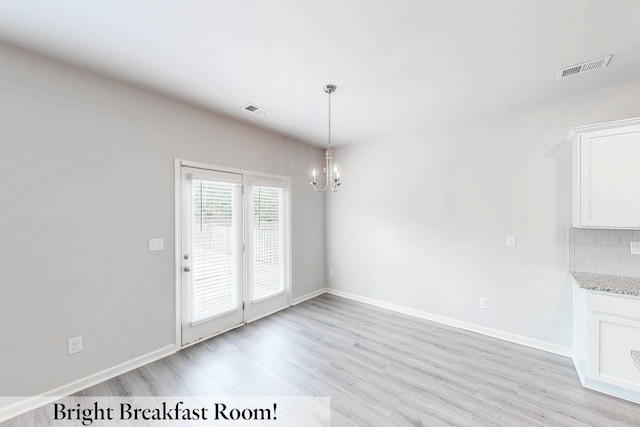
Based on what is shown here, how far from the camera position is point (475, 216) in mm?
3441

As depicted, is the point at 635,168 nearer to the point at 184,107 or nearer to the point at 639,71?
the point at 639,71

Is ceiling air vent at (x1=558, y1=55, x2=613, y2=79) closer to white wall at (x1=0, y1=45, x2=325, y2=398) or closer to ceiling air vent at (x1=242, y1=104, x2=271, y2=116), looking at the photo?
ceiling air vent at (x1=242, y1=104, x2=271, y2=116)

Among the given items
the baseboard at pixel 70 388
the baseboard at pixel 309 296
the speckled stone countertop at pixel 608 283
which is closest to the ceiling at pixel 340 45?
the speckled stone countertop at pixel 608 283

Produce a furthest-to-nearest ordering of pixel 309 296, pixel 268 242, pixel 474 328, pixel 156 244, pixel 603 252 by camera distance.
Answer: pixel 309 296, pixel 268 242, pixel 474 328, pixel 156 244, pixel 603 252

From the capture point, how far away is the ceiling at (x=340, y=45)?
1.66m

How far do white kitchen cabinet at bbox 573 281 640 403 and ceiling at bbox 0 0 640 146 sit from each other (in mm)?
2054

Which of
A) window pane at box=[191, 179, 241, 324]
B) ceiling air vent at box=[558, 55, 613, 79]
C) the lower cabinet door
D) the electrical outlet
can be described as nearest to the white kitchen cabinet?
the lower cabinet door

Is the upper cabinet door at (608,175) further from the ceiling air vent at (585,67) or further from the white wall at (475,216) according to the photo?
the ceiling air vent at (585,67)

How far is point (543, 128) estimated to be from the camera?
9.72ft

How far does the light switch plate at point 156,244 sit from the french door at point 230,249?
0.20 m

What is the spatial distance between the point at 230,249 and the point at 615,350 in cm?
394

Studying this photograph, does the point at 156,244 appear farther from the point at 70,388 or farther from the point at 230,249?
the point at 70,388

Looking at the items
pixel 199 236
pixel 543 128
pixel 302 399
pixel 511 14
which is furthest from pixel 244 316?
pixel 543 128

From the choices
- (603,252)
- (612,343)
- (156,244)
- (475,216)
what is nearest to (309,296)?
(156,244)
